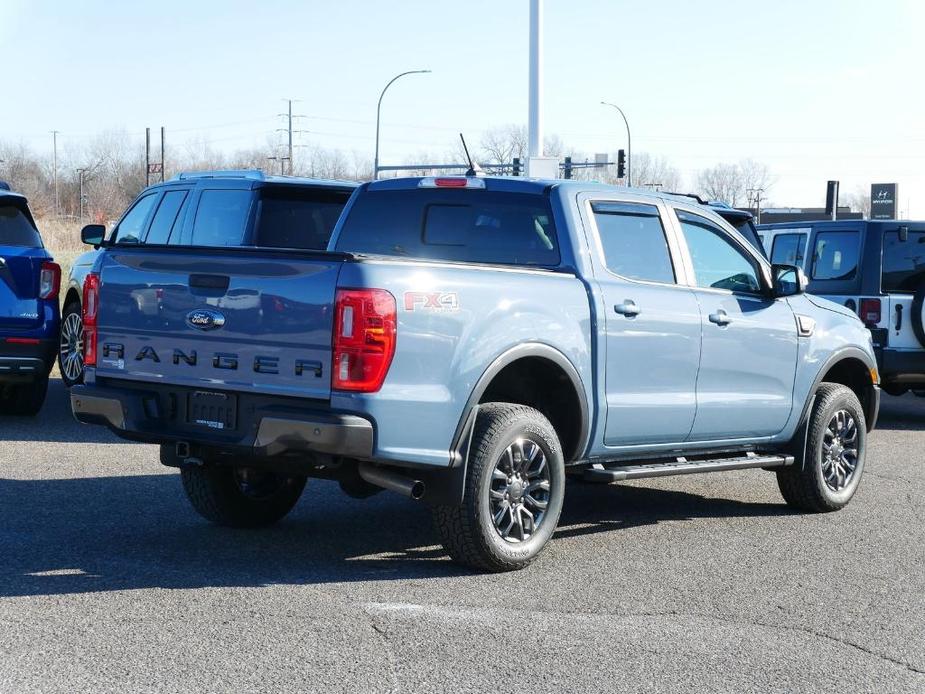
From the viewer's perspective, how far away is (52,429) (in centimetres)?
1156

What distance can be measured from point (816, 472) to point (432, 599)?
3532 mm

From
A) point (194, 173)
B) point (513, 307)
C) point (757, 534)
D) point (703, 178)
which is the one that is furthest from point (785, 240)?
point (703, 178)

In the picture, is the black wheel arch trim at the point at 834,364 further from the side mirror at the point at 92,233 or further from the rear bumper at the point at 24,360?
the side mirror at the point at 92,233

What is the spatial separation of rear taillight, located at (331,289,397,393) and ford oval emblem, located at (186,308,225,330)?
701 mm

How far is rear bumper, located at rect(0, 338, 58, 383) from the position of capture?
11.2m

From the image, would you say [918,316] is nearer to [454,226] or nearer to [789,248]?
[789,248]

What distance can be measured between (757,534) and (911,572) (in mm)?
1150

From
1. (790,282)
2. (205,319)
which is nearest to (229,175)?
(790,282)

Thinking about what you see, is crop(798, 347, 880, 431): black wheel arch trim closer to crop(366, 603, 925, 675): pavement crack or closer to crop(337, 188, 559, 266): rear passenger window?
crop(337, 188, 559, 266): rear passenger window

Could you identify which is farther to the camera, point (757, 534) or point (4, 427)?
point (4, 427)

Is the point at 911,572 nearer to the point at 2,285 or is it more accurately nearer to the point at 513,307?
the point at 513,307

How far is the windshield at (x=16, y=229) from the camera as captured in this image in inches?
452

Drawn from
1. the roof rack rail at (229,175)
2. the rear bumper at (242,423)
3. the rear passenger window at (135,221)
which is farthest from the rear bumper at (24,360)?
the rear bumper at (242,423)

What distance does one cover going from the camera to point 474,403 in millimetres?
6297
